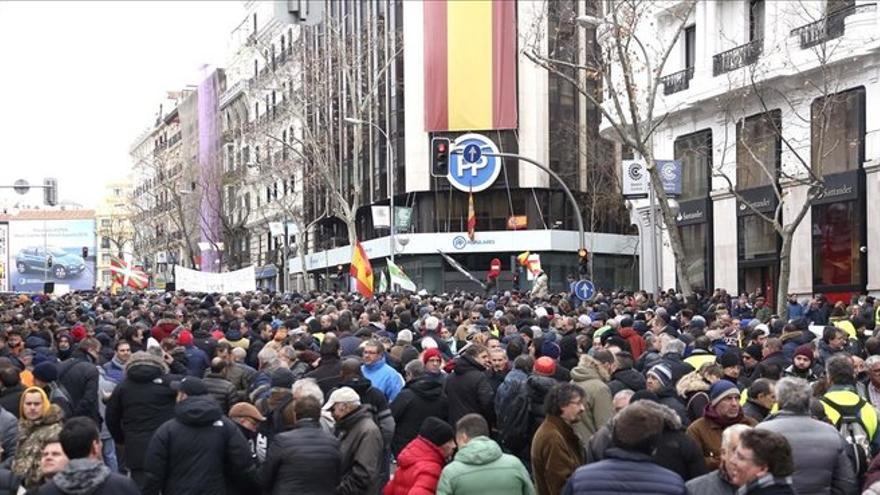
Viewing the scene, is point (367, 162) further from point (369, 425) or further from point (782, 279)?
point (369, 425)

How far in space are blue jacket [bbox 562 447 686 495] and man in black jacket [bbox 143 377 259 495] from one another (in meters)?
2.88

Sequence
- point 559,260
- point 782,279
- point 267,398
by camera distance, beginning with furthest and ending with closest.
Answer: point 559,260, point 782,279, point 267,398

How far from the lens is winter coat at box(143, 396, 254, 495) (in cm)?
759

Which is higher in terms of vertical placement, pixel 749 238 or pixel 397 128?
pixel 397 128

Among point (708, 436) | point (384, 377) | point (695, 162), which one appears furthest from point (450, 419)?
point (695, 162)

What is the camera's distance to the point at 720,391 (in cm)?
780

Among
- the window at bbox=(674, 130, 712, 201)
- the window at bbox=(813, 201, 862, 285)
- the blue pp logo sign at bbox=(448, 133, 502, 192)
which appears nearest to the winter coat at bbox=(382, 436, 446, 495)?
the window at bbox=(813, 201, 862, 285)

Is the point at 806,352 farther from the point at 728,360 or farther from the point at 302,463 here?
the point at 302,463

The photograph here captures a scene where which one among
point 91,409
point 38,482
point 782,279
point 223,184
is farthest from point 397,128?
point 38,482

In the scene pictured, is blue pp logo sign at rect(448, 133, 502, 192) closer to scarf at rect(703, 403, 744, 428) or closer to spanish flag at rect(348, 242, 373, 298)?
spanish flag at rect(348, 242, 373, 298)

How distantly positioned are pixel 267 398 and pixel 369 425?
5.03 ft

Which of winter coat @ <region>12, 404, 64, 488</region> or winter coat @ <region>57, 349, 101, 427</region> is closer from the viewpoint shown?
winter coat @ <region>12, 404, 64, 488</region>

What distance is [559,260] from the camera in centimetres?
5906

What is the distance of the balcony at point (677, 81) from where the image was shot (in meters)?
37.2
